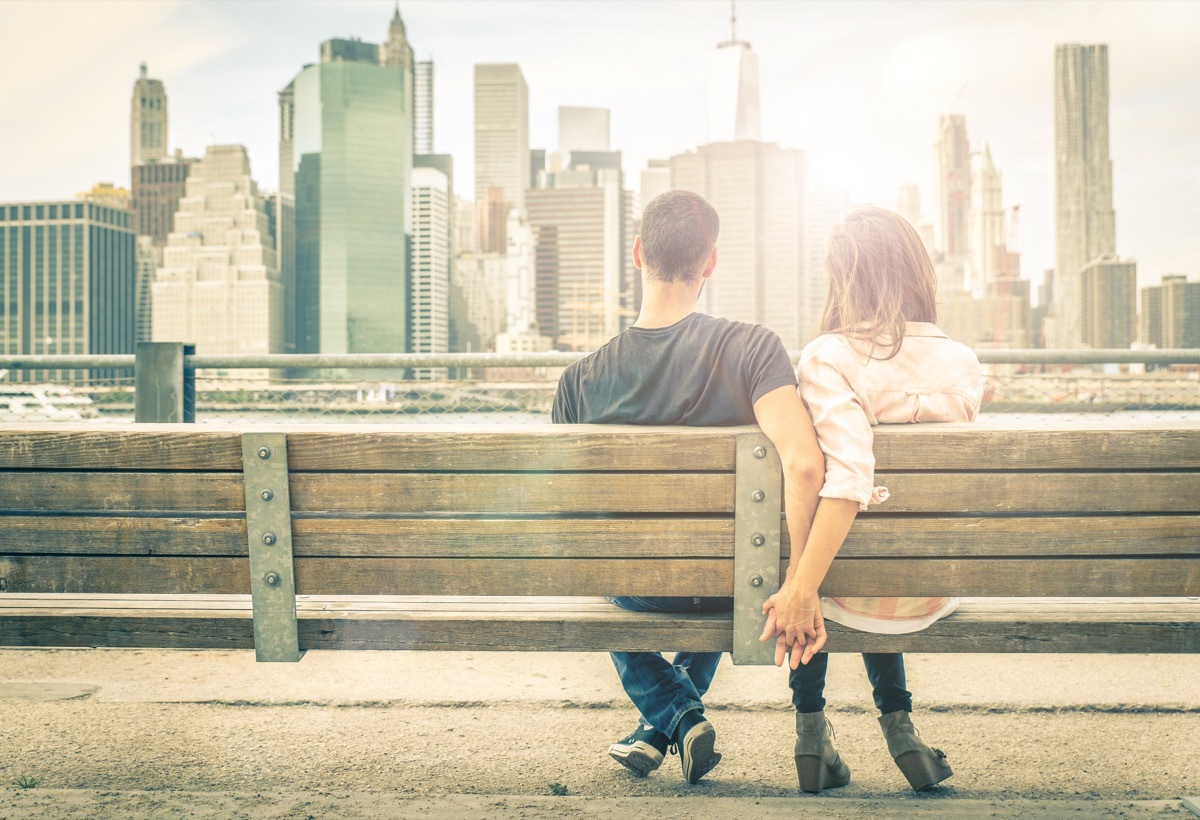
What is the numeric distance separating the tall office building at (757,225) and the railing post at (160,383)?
132 meters

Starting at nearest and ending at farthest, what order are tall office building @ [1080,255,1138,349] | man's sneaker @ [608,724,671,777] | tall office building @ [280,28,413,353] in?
1. man's sneaker @ [608,724,671,777]
2. tall office building @ [1080,255,1138,349]
3. tall office building @ [280,28,413,353]

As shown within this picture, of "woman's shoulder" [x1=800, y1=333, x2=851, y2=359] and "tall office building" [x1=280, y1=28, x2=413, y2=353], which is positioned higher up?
"tall office building" [x1=280, y1=28, x2=413, y2=353]

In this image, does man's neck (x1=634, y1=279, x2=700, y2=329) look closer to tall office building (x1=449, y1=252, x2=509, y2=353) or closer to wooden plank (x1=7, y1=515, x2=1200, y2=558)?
wooden plank (x1=7, y1=515, x2=1200, y2=558)

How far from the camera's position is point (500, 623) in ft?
8.24

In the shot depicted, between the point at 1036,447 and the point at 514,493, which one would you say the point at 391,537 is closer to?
the point at 514,493

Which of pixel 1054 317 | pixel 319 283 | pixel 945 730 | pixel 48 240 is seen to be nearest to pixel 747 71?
pixel 1054 317

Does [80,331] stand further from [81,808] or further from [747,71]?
[81,808]

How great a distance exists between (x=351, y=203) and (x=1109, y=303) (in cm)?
10503

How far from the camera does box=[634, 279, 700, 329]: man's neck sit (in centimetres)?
287

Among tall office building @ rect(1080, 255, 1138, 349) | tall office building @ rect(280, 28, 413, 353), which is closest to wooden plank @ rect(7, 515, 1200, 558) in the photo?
tall office building @ rect(1080, 255, 1138, 349)

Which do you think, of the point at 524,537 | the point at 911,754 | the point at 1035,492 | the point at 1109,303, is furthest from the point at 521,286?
the point at 1035,492

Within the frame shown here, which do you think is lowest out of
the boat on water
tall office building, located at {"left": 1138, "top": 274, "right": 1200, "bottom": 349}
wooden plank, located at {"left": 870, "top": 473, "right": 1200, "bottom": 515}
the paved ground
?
the paved ground

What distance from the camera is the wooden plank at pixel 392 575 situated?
2416 millimetres

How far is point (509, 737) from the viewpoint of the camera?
3514mm
